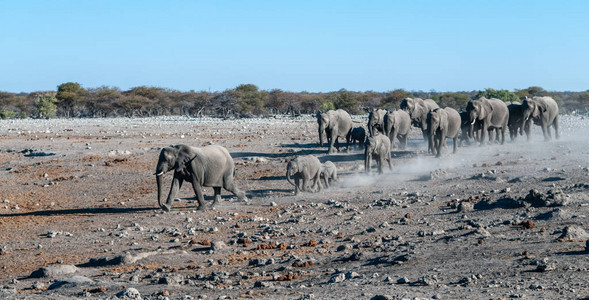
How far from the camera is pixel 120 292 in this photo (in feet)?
33.5

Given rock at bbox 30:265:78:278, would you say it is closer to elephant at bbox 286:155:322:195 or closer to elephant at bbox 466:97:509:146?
elephant at bbox 286:155:322:195

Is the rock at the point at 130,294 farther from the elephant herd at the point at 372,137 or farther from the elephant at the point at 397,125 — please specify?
the elephant at the point at 397,125

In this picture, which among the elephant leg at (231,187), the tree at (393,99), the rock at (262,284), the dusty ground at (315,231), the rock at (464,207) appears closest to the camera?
the dusty ground at (315,231)

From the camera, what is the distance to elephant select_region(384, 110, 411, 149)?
2895 centimetres

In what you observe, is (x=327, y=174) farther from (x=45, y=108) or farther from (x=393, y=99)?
(x=45, y=108)

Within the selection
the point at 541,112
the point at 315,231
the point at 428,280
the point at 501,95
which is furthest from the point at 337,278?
the point at 501,95

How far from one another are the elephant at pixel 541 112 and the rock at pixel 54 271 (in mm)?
→ 23325

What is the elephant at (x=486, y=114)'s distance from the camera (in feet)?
98.7

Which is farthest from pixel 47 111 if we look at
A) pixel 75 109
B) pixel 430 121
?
pixel 430 121

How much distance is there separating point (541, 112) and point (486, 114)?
3.33 meters

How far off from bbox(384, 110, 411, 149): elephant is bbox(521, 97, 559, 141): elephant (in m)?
A: 4.96

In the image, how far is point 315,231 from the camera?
15164 mm

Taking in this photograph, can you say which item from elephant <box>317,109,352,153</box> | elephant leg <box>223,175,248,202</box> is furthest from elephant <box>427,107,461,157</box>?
elephant leg <box>223,175,248,202</box>

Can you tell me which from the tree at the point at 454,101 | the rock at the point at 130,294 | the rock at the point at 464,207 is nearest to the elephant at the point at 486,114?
the rock at the point at 464,207
